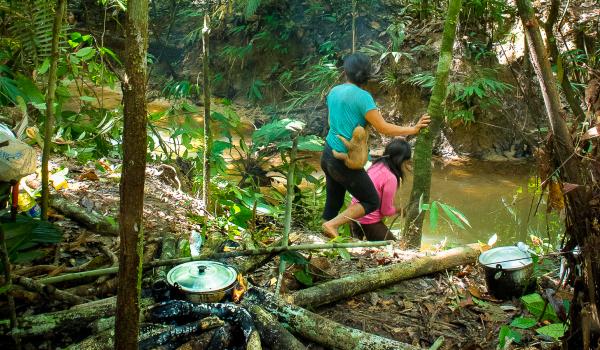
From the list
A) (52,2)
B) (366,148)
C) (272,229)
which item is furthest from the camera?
(366,148)

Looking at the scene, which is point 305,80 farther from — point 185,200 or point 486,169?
point 185,200

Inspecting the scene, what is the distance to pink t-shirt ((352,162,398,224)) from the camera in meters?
4.60

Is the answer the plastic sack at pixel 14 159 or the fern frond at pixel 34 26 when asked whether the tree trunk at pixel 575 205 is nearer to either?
the plastic sack at pixel 14 159

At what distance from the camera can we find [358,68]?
165 inches

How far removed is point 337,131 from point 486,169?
4954 mm

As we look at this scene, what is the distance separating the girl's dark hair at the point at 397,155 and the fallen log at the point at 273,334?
8.45 feet

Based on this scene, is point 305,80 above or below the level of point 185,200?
above

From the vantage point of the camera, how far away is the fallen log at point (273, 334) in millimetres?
2115

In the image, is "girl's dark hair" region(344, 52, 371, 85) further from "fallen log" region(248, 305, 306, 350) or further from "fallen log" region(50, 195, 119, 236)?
"fallen log" region(248, 305, 306, 350)

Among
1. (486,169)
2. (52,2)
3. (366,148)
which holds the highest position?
(52,2)

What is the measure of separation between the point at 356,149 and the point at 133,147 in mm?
2995

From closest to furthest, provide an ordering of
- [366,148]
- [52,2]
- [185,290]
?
[185,290], [52,2], [366,148]

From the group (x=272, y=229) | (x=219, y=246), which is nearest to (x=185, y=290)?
(x=219, y=246)

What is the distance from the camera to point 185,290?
7.32 feet
